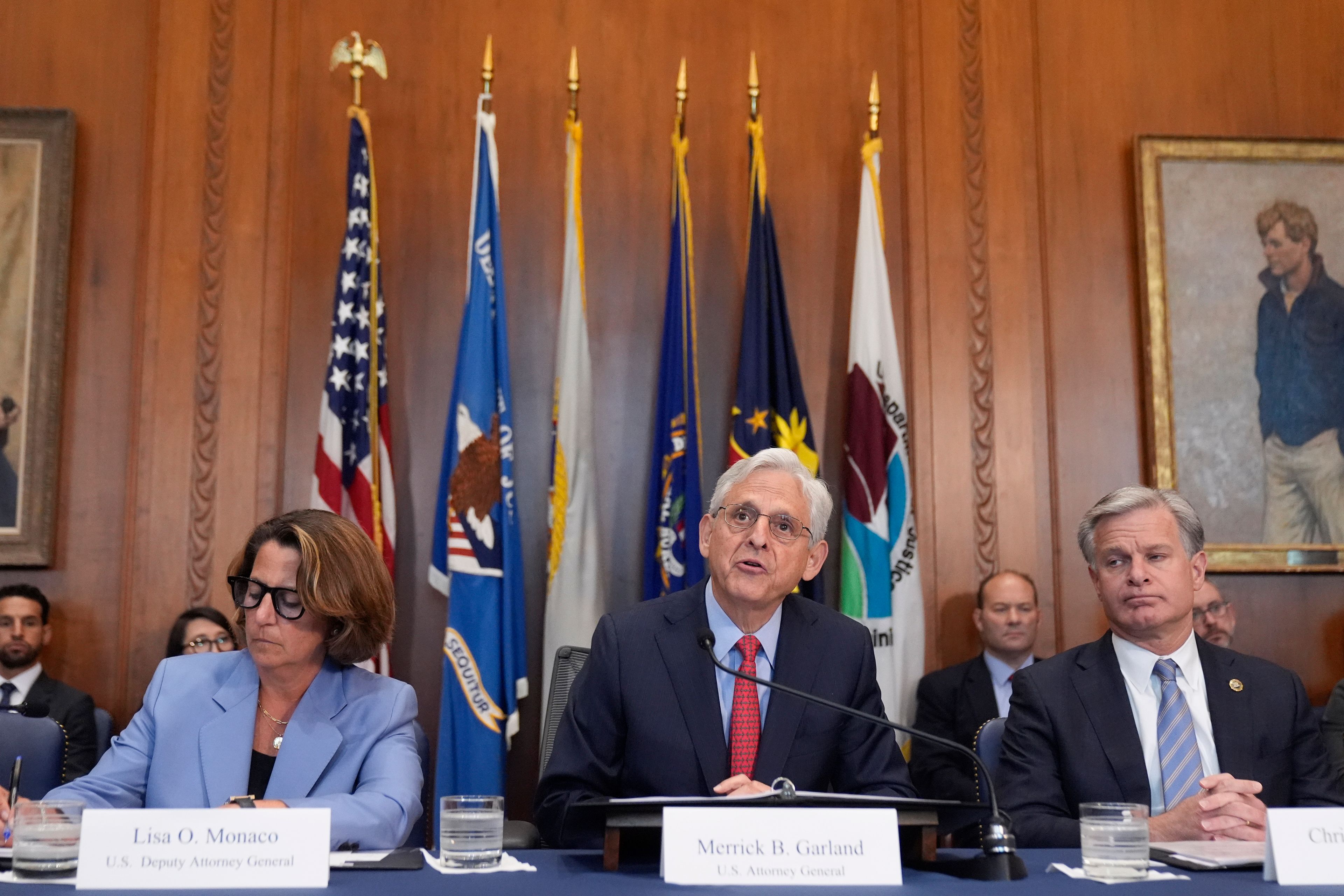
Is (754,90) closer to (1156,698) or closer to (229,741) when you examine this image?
(1156,698)

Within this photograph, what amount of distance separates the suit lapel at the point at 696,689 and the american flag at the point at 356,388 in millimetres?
2159

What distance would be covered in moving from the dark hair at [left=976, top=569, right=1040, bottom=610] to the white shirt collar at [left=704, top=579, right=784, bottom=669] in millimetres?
2238

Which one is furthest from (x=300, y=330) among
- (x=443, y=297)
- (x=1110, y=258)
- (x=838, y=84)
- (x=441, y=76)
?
(x=1110, y=258)

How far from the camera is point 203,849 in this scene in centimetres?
167

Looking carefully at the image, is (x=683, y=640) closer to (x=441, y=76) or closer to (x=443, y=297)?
(x=443, y=297)

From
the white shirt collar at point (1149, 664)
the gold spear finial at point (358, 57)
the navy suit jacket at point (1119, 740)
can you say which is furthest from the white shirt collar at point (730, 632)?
the gold spear finial at point (358, 57)

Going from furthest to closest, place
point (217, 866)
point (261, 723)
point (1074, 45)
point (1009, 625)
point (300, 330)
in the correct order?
1. point (1074, 45)
2. point (300, 330)
3. point (1009, 625)
4. point (261, 723)
5. point (217, 866)

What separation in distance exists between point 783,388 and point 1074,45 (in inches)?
79.7

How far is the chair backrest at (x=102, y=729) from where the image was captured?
4.39 m

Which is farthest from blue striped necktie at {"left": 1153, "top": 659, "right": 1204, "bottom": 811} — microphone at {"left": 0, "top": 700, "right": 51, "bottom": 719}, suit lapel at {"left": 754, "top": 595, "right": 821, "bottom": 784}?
microphone at {"left": 0, "top": 700, "right": 51, "bottom": 719}

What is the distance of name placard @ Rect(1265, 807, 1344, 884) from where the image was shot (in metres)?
1.73

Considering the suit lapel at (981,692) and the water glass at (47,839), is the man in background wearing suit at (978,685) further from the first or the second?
the water glass at (47,839)

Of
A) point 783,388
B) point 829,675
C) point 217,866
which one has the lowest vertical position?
point 217,866

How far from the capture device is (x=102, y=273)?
496cm
